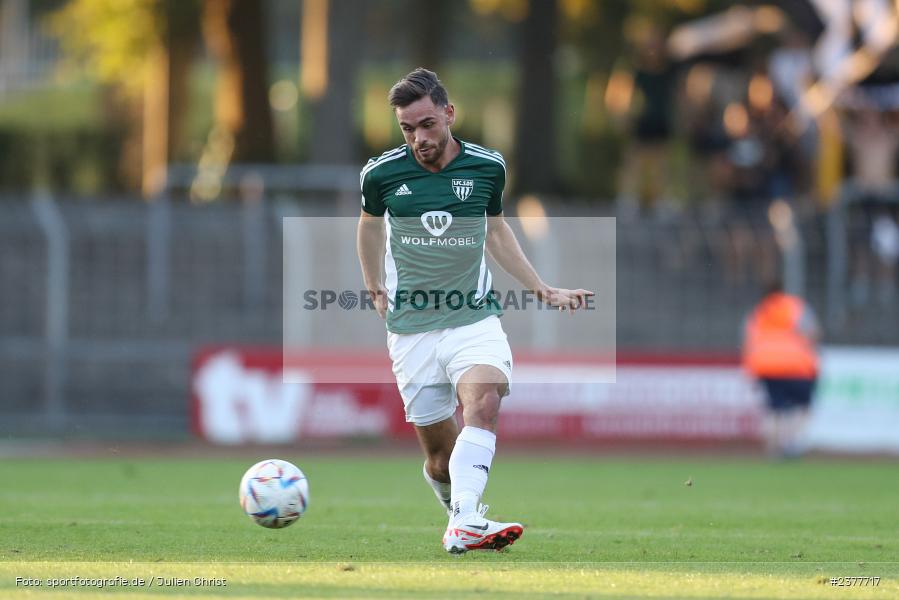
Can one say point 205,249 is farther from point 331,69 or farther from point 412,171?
point 412,171

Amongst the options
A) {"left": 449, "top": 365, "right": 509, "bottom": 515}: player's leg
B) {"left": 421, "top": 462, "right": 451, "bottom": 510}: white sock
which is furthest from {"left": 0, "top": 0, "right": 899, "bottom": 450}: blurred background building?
{"left": 449, "top": 365, "right": 509, "bottom": 515}: player's leg

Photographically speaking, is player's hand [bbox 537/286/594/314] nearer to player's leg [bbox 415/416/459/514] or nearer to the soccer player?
the soccer player

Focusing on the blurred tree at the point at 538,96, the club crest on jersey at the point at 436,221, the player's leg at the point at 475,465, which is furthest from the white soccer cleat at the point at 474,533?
the blurred tree at the point at 538,96

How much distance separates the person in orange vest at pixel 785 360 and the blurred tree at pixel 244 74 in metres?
11.4

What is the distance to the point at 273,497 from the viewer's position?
866cm

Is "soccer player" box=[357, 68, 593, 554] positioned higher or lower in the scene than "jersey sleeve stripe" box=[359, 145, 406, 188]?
lower

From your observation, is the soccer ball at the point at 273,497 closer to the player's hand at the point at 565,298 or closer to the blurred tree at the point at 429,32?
the player's hand at the point at 565,298

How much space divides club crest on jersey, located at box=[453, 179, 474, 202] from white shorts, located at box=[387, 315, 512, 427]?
26.8 inches

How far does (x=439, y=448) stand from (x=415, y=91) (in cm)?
200

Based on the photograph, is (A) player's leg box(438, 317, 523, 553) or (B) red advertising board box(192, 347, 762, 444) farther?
(B) red advertising board box(192, 347, 762, 444)

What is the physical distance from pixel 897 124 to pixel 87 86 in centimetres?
2605

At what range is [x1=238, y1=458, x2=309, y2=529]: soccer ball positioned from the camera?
8.66 m

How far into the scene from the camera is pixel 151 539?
9117mm

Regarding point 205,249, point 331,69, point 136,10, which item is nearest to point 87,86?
point 136,10
